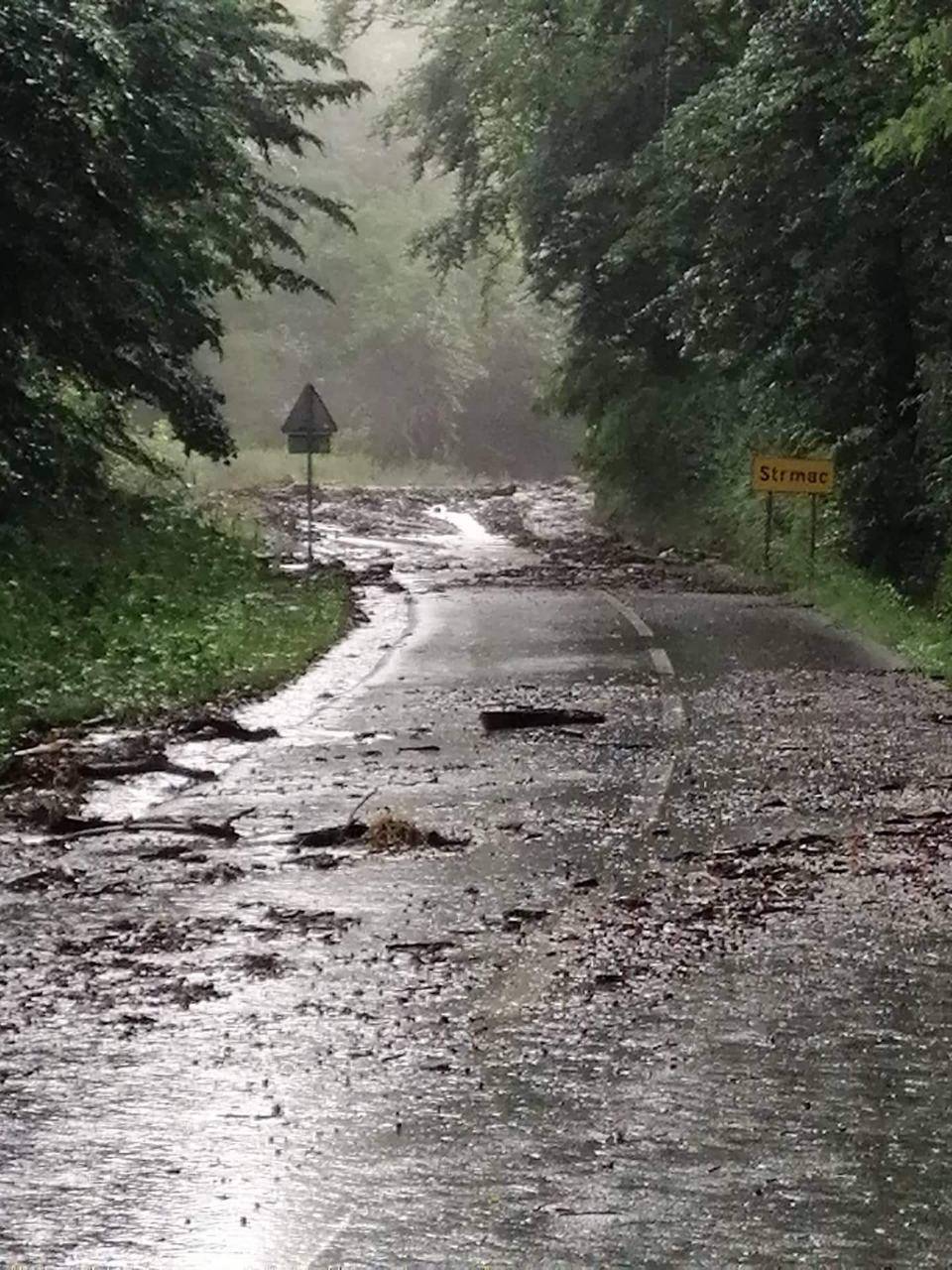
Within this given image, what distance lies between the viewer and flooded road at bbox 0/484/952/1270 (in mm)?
5145

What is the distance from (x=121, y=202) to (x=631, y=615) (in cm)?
711

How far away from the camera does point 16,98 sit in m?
18.8

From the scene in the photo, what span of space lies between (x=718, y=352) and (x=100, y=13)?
1227 cm

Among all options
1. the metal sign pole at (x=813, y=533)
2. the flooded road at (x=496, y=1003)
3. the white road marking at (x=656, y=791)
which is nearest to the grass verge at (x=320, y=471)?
the metal sign pole at (x=813, y=533)

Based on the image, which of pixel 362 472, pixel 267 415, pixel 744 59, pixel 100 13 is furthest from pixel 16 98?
pixel 267 415

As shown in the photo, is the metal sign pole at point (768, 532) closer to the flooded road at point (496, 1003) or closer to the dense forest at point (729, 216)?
the dense forest at point (729, 216)

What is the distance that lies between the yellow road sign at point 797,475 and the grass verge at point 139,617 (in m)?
5.82

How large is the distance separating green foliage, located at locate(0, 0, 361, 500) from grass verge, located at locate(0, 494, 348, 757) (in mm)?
1330

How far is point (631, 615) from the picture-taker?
76.6 feet

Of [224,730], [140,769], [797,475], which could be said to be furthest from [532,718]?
[797,475]

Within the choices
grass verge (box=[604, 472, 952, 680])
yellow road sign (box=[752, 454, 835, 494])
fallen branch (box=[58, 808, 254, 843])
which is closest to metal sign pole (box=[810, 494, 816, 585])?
grass verge (box=[604, 472, 952, 680])

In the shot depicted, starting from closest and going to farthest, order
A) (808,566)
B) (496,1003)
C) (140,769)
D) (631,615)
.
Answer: (496,1003)
(140,769)
(631,615)
(808,566)

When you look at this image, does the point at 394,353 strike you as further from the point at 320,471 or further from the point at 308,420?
the point at 308,420

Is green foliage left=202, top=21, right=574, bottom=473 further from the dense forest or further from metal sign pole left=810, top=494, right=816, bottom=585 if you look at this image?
metal sign pole left=810, top=494, right=816, bottom=585
